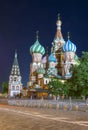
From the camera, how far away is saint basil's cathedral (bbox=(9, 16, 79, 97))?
3255 inches

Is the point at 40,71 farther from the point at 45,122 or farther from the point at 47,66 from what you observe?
the point at 45,122

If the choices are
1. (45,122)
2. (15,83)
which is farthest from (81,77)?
(15,83)

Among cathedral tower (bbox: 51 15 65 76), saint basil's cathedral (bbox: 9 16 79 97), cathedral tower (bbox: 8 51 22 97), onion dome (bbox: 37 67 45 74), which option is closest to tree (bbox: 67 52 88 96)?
saint basil's cathedral (bbox: 9 16 79 97)

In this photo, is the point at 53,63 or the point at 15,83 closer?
the point at 53,63

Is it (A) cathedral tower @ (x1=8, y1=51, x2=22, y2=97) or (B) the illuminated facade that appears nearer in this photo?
(B) the illuminated facade

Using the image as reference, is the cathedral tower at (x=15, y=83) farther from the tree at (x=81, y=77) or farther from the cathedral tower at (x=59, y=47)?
the tree at (x=81, y=77)

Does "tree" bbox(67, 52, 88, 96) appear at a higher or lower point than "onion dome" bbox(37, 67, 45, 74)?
lower

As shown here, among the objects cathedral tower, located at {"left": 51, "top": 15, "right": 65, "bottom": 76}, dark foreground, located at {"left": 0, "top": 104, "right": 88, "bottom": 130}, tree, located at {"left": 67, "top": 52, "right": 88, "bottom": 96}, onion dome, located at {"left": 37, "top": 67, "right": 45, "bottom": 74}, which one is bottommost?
dark foreground, located at {"left": 0, "top": 104, "right": 88, "bottom": 130}

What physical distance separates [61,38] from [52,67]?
12.7m

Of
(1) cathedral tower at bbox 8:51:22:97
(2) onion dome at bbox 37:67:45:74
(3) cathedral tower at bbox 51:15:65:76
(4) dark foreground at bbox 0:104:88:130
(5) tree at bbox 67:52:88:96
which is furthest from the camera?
(1) cathedral tower at bbox 8:51:22:97

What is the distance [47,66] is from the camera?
9306cm

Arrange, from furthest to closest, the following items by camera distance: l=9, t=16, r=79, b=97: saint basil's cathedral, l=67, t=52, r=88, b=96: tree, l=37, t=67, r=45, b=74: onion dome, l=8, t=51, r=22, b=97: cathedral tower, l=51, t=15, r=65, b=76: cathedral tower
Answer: l=8, t=51, r=22, b=97: cathedral tower → l=51, t=15, r=65, b=76: cathedral tower → l=37, t=67, r=45, b=74: onion dome → l=9, t=16, r=79, b=97: saint basil's cathedral → l=67, t=52, r=88, b=96: tree

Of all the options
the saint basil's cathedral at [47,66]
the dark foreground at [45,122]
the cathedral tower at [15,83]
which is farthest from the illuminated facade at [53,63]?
the dark foreground at [45,122]

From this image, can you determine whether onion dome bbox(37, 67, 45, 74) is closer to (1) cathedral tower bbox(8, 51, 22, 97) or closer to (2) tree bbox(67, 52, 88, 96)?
(1) cathedral tower bbox(8, 51, 22, 97)
